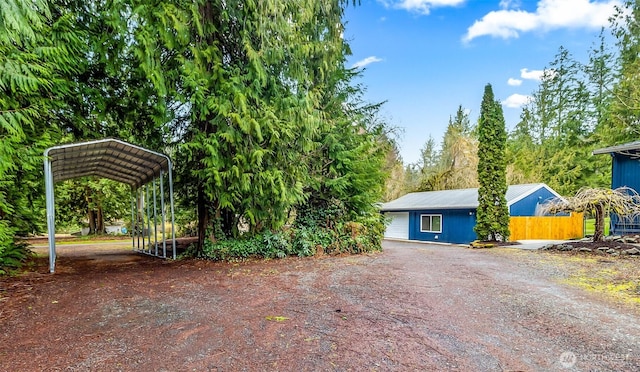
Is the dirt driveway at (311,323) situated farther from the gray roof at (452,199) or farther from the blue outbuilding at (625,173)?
the gray roof at (452,199)

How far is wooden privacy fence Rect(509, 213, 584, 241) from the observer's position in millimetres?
15547

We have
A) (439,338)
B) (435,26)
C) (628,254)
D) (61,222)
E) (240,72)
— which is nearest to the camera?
(439,338)

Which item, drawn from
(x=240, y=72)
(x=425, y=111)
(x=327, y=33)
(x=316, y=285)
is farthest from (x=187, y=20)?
(x=425, y=111)

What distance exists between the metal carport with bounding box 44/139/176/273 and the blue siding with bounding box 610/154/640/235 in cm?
1409

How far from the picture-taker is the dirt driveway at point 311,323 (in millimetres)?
2613

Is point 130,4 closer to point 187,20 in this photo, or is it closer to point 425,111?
point 187,20

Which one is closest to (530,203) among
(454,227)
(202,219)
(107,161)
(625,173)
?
(454,227)

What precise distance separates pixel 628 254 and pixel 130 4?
12216 millimetres

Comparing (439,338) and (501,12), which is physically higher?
(501,12)

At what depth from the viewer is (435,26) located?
1183 cm

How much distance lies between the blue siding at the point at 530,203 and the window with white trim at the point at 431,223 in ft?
11.7

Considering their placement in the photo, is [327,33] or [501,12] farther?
[501,12]

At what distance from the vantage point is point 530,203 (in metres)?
16.4

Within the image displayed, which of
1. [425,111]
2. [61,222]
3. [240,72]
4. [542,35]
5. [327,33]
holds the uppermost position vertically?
[542,35]
